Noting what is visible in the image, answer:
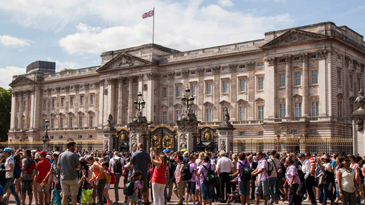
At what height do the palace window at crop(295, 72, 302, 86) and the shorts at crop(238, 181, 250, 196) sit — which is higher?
the palace window at crop(295, 72, 302, 86)

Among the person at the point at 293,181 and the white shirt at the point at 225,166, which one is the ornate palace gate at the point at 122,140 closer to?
the white shirt at the point at 225,166

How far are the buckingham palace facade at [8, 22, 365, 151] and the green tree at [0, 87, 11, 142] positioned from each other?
12490mm

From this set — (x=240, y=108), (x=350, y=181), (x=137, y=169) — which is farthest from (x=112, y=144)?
(x=350, y=181)

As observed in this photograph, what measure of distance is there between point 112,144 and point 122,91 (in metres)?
26.0

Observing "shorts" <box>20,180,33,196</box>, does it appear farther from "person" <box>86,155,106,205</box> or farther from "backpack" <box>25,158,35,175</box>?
"person" <box>86,155,106,205</box>

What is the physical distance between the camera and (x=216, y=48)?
199 feet

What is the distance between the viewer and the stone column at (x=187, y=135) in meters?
33.5

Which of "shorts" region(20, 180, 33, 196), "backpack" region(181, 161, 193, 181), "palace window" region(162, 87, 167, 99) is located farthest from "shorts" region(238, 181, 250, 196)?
"palace window" region(162, 87, 167, 99)

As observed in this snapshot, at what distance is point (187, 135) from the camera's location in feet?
110

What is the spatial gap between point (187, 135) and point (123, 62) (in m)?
36.9

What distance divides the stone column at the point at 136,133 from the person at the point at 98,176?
23.8 meters

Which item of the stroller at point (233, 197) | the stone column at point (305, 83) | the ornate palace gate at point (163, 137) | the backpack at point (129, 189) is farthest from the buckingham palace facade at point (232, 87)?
the backpack at point (129, 189)

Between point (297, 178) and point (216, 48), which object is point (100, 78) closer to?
point (216, 48)

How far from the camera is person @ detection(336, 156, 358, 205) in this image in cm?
1335
